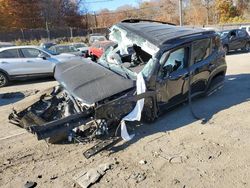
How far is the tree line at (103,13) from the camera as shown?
154ft

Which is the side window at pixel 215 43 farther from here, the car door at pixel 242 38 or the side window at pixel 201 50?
the car door at pixel 242 38

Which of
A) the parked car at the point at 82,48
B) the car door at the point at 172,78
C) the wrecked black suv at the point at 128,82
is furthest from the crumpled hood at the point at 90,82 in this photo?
the parked car at the point at 82,48

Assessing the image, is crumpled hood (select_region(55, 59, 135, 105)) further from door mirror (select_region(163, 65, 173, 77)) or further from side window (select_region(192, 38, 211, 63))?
side window (select_region(192, 38, 211, 63))

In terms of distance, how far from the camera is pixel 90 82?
5.50 metres

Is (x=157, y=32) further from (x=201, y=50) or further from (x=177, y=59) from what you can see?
(x=201, y=50)

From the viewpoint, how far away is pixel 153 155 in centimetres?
488

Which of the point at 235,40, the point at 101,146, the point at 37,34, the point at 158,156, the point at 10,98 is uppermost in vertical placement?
the point at 101,146

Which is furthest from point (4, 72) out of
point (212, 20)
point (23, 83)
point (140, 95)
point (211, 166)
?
point (212, 20)

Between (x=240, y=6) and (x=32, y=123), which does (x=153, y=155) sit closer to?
(x=32, y=123)

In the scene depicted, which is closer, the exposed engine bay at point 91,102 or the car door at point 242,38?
the exposed engine bay at point 91,102

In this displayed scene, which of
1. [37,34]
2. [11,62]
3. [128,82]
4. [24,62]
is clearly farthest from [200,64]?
[37,34]

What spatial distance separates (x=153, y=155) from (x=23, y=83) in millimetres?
8810

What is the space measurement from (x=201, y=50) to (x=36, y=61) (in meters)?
7.18

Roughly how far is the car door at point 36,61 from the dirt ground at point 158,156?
5.75 meters
